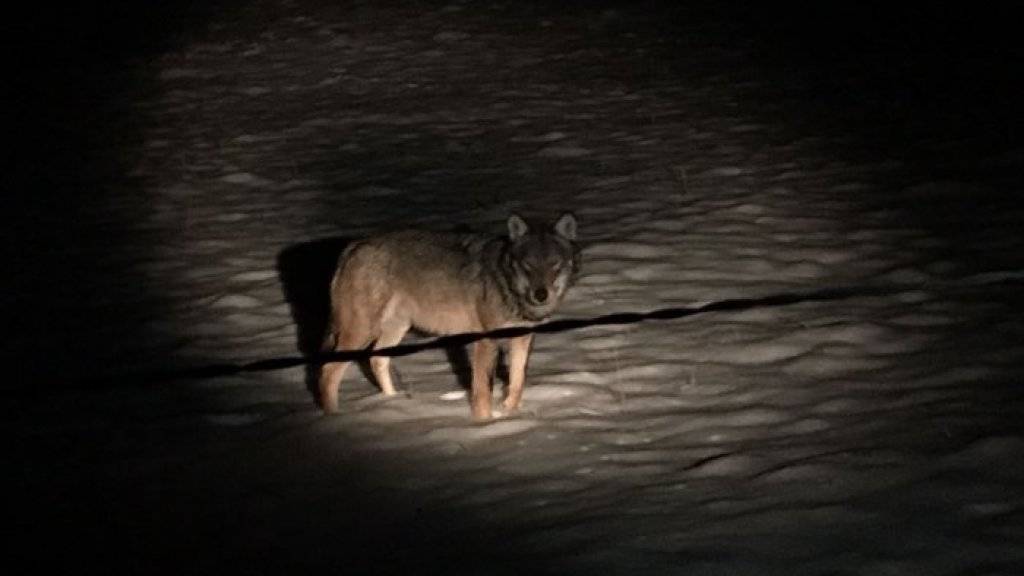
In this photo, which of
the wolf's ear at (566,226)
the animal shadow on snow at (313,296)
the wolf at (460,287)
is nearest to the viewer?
the wolf at (460,287)

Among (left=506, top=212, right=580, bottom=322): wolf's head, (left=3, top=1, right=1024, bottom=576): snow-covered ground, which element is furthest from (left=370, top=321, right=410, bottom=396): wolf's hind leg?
(left=506, top=212, right=580, bottom=322): wolf's head

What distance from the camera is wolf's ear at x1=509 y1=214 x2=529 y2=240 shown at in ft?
24.0

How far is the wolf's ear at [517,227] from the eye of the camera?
24.0 feet

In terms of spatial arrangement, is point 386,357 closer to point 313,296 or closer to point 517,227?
point 517,227

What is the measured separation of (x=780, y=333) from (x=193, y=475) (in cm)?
378

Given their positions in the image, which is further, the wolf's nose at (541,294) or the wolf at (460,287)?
the wolf at (460,287)

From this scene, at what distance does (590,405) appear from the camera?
26.0 ft

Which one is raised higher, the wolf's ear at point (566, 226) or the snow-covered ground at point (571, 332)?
the wolf's ear at point (566, 226)

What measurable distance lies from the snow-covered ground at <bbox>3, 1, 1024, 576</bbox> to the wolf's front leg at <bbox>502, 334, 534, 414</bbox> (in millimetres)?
146

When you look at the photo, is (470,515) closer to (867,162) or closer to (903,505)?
(903,505)

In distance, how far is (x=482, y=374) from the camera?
7523 millimetres

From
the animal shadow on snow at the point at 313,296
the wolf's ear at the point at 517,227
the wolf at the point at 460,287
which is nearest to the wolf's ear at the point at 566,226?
the wolf at the point at 460,287

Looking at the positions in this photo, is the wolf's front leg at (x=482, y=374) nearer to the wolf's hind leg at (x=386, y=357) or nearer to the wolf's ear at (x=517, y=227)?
the wolf's hind leg at (x=386, y=357)

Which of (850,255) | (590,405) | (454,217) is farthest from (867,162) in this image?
(590,405)
